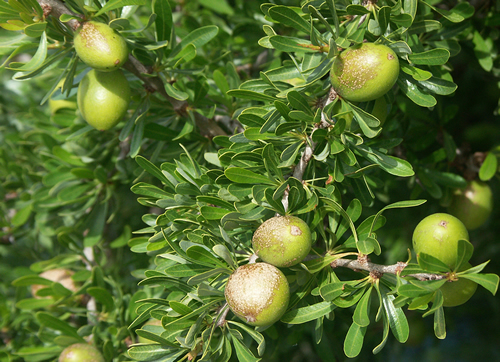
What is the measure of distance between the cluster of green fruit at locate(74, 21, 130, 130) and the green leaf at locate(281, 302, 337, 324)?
82 centimetres

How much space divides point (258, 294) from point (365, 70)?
0.61 meters

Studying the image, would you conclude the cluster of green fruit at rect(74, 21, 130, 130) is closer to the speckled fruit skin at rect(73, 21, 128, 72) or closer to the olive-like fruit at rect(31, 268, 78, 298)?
the speckled fruit skin at rect(73, 21, 128, 72)

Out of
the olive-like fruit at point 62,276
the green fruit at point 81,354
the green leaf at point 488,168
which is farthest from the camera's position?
the olive-like fruit at point 62,276

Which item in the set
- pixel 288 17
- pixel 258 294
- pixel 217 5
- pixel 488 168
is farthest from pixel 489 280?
pixel 217 5

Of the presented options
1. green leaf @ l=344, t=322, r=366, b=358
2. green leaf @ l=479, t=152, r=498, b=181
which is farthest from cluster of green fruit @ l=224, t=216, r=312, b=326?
green leaf @ l=479, t=152, r=498, b=181

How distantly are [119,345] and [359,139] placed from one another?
1224 millimetres

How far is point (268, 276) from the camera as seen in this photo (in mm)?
1057

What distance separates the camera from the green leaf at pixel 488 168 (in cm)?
172

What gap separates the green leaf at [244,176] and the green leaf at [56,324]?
3.26 ft

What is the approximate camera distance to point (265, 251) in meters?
1.09

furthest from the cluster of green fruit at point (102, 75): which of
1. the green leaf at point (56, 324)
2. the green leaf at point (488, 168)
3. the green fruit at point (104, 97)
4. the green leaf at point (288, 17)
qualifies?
the green leaf at point (488, 168)

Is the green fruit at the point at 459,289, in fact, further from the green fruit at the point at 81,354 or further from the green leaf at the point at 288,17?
the green fruit at the point at 81,354

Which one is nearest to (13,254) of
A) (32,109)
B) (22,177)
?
(22,177)

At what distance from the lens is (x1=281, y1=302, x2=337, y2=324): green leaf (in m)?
1.14
